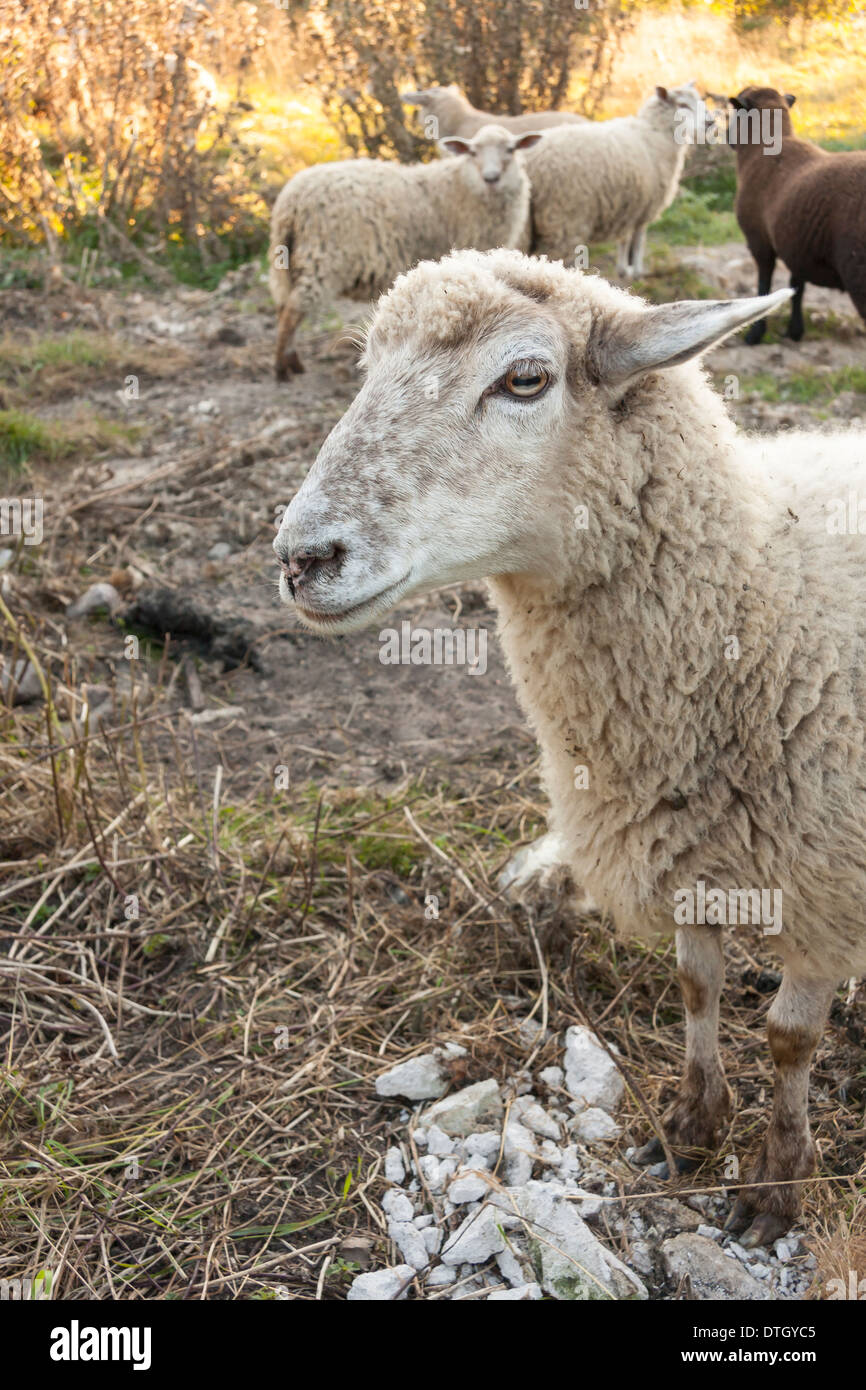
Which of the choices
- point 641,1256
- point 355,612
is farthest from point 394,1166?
point 355,612

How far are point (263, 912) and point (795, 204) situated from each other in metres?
5.83

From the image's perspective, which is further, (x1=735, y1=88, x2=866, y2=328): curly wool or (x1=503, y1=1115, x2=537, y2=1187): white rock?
(x1=735, y1=88, x2=866, y2=328): curly wool

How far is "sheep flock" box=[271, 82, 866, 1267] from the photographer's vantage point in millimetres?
2043

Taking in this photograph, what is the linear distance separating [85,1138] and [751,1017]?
178 centimetres

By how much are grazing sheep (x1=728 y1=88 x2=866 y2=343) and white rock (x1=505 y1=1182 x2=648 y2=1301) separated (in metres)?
5.92

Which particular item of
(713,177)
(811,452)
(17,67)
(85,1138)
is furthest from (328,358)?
(85,1138)

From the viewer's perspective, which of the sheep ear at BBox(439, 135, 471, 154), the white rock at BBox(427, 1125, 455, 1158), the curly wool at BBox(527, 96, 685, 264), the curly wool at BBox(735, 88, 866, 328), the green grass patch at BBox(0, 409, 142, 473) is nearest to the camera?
the white rock at BBox(427, 1125, 455, 1158)

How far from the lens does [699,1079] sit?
2.63 meters

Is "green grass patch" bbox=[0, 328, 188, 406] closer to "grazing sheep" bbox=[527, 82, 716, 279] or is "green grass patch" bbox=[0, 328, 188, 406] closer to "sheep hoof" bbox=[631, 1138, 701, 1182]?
"grazing sheep" bbox=[527, 82, 716, 279]

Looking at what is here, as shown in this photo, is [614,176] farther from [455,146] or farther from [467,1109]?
[467,1109]

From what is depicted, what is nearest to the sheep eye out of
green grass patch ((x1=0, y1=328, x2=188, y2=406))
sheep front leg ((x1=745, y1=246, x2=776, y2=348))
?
green grass patch ((x1=0, y1=328, x2=188, y2=406))

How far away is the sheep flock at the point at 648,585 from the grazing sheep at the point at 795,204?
467cm

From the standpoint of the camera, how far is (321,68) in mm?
9953

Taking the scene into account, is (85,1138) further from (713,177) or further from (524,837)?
(713,177)
